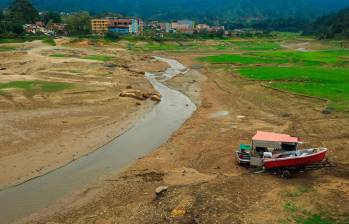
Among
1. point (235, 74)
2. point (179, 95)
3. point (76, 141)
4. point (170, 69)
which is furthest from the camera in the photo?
point (170, 69)

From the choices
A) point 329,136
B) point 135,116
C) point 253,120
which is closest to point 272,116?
point 253,120

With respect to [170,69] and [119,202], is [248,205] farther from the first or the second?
[170,69]

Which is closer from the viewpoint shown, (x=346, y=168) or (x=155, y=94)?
(x=346, y=168)

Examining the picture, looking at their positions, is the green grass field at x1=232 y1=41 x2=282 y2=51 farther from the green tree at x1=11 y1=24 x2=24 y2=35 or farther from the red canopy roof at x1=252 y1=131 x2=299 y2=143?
the red canopy roof at x1=252 y1=131 x2=299 y2=143

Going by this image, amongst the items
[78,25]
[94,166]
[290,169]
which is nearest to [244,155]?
[290,169]

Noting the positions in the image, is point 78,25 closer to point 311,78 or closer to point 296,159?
point 311,78

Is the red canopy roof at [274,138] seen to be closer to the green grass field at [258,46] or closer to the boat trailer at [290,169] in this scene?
the boat trailer at [290,169]

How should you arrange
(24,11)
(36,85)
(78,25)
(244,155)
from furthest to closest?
1. (24,11)
2. (78,25)
3. (36,85)
4. (244,155)

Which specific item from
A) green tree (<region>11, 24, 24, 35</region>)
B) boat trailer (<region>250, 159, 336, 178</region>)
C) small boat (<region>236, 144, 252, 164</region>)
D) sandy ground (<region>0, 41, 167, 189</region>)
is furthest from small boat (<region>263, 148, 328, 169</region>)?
green tree (<region>11, 24, 24, 35</region>)
